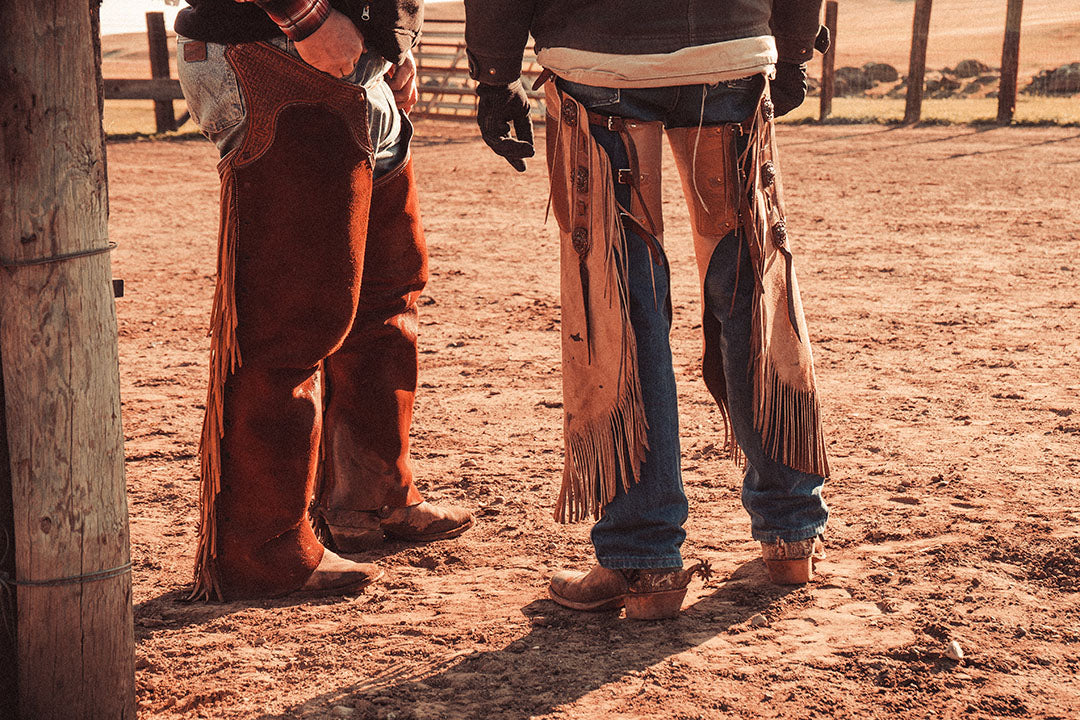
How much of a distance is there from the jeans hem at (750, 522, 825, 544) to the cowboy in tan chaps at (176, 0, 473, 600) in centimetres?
96

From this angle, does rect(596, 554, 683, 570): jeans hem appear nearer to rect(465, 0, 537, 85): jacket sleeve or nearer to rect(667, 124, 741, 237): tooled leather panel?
rect(667, 124, 741, 237): tooled leather panel

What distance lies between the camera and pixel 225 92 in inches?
102

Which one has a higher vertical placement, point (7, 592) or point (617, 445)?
point (617, 445)

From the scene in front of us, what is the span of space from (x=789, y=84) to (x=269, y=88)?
128 cm

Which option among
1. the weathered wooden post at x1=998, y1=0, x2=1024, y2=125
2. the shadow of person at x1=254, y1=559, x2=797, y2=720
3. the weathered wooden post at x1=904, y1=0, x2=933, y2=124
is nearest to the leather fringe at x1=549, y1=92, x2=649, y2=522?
the shadow of person at x1=254, y1=559, x2=797, y2=720

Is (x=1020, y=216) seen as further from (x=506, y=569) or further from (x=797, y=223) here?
(x=506, y=569)

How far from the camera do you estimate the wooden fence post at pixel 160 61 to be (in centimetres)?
1475

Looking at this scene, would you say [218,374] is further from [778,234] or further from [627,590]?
[778,234]

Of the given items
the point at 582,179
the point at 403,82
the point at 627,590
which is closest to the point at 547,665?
the point at 627,590

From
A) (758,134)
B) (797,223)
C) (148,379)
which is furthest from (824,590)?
(797,223)

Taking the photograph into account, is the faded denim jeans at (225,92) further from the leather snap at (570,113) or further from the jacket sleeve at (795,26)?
the jacket sleeve at (795,26)

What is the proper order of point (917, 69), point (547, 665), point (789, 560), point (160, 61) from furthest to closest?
1. point (160, 61)
2. point (917, 69)
3. point (789, 560)
4. point (547, 665)

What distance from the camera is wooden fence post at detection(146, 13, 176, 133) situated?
1475 cm

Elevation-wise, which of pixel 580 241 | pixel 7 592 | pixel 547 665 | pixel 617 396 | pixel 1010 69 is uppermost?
pixel 1010 69
